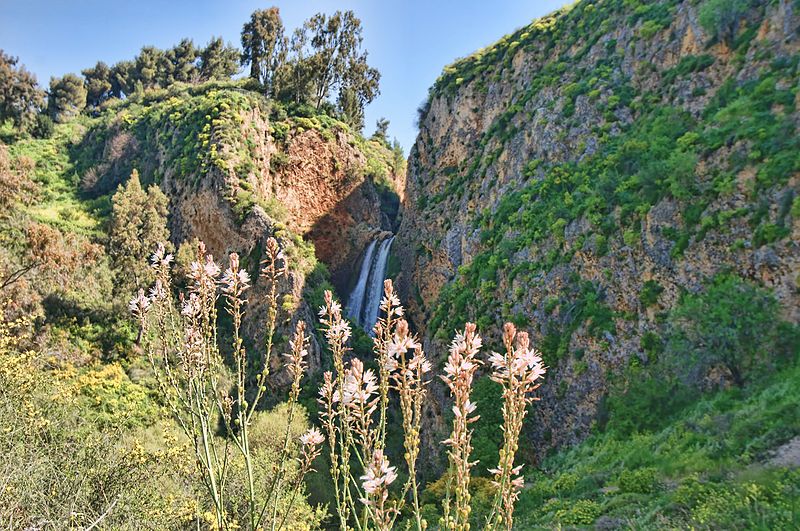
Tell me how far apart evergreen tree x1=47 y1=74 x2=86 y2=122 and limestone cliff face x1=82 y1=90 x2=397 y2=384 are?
1276 centimetres

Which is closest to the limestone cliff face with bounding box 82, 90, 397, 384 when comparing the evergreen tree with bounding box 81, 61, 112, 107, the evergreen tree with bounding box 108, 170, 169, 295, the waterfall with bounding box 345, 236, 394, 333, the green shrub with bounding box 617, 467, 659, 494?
the waterfall with bounding box 345, 236, 394, 333

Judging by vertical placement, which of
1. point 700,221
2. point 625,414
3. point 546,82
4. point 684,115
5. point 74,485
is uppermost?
point 546,82

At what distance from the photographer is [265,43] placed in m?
43.4

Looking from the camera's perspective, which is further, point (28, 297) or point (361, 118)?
point (361, 118)

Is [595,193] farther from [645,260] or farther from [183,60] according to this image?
[183,60]

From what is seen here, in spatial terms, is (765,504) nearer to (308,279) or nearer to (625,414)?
(625,414)

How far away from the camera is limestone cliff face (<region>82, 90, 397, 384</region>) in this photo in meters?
31.3

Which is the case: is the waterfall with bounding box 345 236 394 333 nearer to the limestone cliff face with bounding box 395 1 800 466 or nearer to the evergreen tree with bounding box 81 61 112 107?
the limestone cliff face with bounding box 395 1 800 466

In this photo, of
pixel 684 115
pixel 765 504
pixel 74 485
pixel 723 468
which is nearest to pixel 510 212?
pixel 684 115

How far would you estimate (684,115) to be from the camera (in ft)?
63.3

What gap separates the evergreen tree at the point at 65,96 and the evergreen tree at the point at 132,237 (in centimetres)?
3591

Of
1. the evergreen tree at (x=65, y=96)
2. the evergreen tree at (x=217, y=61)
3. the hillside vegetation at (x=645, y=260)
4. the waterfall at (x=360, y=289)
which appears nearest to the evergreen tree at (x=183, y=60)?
the evergreen tree at (x=217, y=61)

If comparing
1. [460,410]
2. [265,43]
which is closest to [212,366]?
[460,410]

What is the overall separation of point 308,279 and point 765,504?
92.0ft
